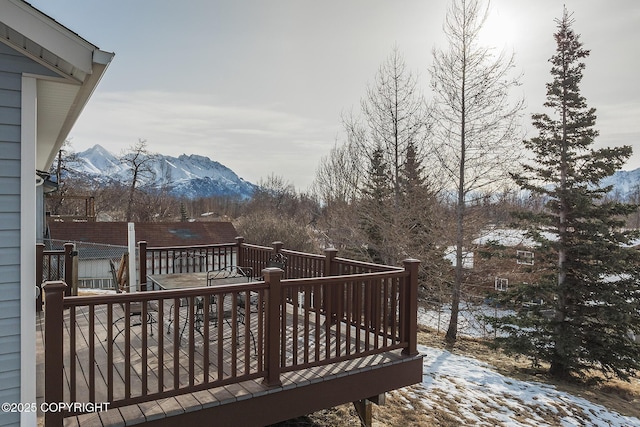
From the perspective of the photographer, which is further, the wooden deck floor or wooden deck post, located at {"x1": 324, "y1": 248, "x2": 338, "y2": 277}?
wooden deck post, located at {"x1": 324, "y1": 248, "x2": 338, "y2": 277}

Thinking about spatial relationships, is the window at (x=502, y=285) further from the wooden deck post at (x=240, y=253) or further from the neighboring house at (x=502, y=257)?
the wooden deck post at (x=240, y=253)

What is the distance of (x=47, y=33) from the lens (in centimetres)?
290

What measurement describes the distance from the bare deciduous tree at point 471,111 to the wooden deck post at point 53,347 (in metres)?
11.2

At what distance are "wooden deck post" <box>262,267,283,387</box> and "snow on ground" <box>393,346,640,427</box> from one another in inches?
119

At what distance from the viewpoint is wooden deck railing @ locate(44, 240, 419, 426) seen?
279cm

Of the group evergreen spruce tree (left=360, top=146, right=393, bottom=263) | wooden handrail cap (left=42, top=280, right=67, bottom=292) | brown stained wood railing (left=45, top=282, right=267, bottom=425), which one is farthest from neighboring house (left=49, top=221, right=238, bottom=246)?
wooden handrail cap (left=42, top=280, right=67, bottom=292)

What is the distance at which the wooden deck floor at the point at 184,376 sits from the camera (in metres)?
2.95

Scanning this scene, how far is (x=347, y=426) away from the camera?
469 centimetres

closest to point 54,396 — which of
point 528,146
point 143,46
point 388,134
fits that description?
point 143,46

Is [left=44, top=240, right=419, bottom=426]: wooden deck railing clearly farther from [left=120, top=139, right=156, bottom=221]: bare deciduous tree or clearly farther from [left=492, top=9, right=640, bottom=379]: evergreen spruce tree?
[left=120, top=139, right=156, bottom=221]: bare deciduous tree

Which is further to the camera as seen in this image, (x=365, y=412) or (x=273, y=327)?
(x=365, y=412)

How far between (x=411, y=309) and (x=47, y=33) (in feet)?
13.6

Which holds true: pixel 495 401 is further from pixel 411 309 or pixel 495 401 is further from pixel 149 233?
pixel 149 233

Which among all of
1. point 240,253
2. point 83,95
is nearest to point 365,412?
point 240,253
